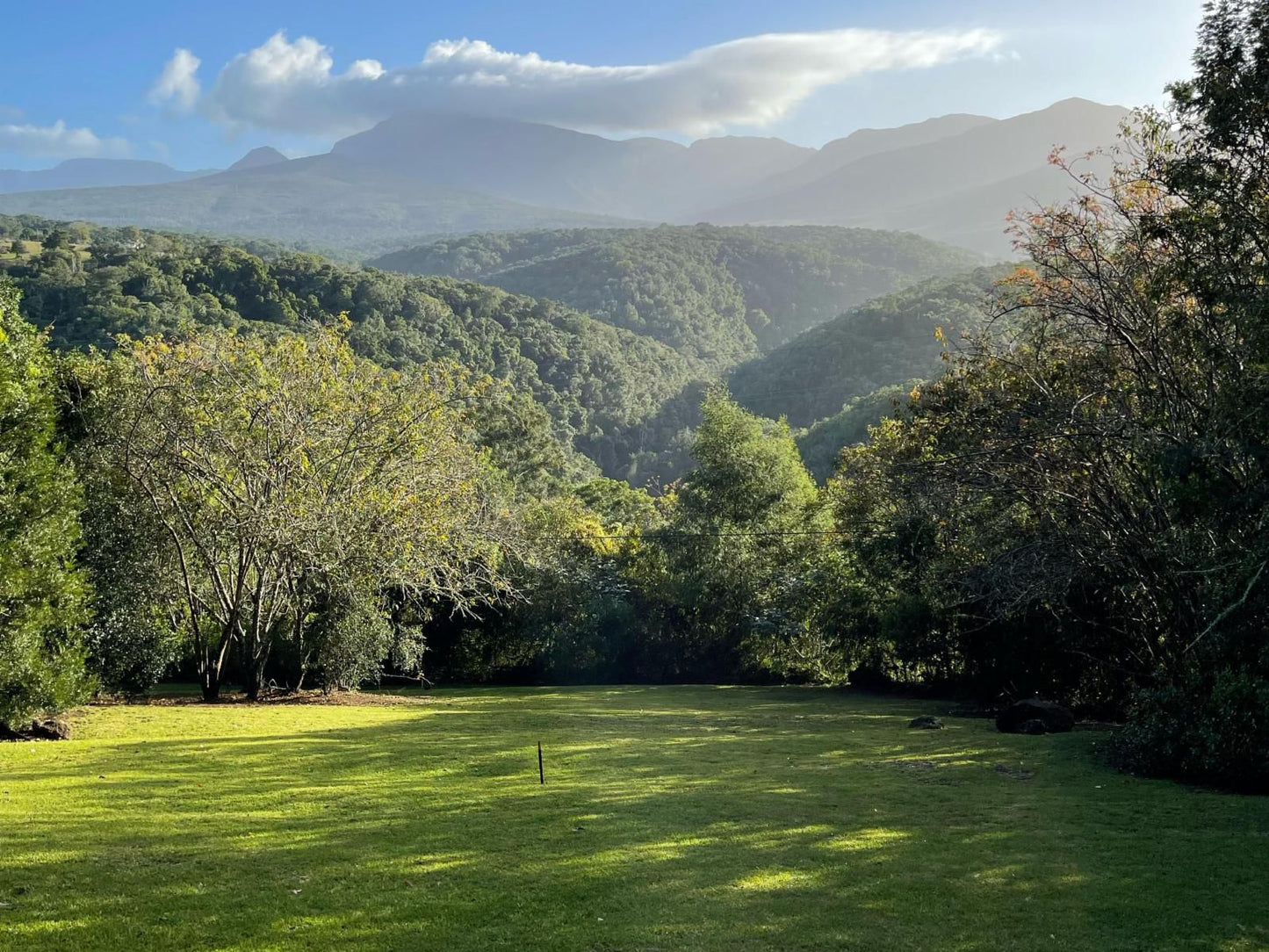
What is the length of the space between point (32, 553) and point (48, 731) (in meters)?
2.93

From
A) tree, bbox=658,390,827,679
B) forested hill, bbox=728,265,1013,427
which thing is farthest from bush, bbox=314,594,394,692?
forested hill, bbox=728,265,1013,427

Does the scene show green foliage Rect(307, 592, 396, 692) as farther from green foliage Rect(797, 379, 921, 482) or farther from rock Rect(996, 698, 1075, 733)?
green foliage Rect(797, 379, 921, 482)

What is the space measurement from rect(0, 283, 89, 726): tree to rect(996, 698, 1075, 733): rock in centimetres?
1699

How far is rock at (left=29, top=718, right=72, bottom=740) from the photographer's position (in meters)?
15.0

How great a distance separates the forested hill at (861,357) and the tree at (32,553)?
71.1 metres

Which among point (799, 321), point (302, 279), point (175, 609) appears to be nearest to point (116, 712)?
point (175, 609)

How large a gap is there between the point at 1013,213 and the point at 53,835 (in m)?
16.4

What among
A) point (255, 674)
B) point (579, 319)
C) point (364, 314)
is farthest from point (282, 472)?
point (579, 319)

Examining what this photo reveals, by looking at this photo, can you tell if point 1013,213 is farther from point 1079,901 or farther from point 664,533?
point 664,533

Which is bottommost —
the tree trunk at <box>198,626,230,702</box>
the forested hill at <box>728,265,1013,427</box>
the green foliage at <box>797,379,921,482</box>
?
the tree trunk at <box>198,626,230,702</box>

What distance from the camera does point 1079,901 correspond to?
7.57 metres

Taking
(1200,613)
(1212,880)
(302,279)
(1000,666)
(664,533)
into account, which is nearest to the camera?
(1212,880)

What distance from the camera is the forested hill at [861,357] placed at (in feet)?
284

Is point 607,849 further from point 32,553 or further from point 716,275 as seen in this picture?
point 716,275
